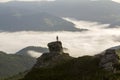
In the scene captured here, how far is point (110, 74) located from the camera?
18750 cm

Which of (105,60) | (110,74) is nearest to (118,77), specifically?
(110,74)

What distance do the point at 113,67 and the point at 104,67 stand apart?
17.5 feet

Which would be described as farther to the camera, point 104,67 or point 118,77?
point 104,67

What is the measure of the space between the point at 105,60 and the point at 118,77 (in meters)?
20.9

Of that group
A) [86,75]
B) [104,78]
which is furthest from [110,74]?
[86,75]

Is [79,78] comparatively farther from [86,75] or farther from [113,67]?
[113,67]

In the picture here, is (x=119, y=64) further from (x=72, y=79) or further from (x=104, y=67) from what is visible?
(x=72, y=79)

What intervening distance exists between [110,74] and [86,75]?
669 inches

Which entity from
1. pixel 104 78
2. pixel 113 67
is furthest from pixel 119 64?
pixel 104 78

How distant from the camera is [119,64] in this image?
650 ft

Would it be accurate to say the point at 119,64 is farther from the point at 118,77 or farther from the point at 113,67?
the point at 118,77

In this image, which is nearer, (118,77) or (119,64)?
(118,77)

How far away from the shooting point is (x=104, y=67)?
651 feet

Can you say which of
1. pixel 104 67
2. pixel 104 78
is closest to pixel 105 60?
pixel 104 67
